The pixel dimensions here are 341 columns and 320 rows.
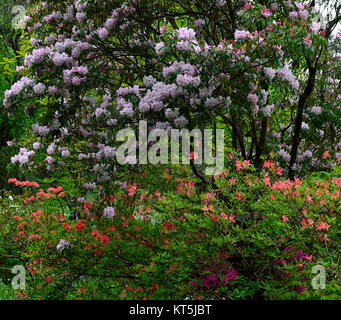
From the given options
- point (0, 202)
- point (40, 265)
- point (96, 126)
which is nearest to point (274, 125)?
point (96, 126)

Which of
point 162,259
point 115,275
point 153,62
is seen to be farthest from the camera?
point 153,62

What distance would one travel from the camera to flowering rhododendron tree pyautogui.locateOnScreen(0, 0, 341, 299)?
11.0 feet

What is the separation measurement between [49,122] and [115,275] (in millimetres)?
1874

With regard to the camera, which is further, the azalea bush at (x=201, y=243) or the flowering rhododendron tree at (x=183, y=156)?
the flowering rhododendron tree at (x=183, y=156)

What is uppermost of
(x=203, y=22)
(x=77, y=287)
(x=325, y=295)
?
(x=203, y=22)

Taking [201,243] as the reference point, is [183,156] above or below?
above

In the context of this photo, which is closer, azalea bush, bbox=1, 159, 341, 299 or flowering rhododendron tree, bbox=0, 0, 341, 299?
azalea bush, bbox=1, 159, 341, 299

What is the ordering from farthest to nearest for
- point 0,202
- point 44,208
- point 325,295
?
point 0,202 < point 44,208 < point 325,295

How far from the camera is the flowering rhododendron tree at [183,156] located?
335cm

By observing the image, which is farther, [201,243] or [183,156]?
[183,156]

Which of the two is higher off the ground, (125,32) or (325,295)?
(125,32)

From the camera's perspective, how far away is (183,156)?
427 centimetres

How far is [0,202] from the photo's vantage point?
23.5ft
